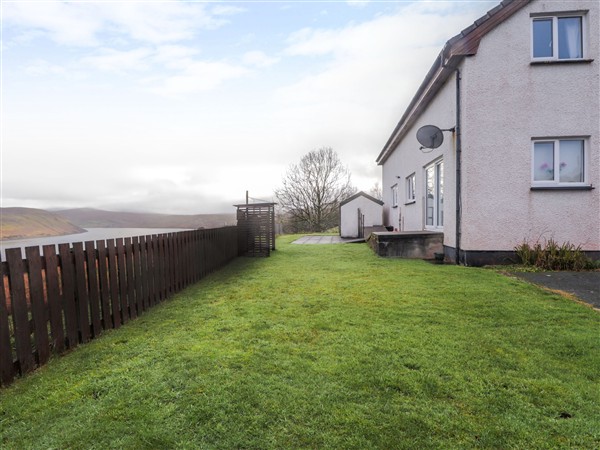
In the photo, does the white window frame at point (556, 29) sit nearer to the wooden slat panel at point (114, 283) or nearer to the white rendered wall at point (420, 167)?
the white rendered wall at point (420, 167)

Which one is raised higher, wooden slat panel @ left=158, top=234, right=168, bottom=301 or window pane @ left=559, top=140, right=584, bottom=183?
window pane @ left=559, top=140, right=584, bottom=183

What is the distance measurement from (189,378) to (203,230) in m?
5.21

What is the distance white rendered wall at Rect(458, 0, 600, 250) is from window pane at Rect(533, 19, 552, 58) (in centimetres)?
27

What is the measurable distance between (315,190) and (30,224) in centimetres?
3024

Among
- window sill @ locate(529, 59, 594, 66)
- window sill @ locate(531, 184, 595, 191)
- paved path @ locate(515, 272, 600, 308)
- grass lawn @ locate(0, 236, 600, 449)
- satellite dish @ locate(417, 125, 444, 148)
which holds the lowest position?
paved path @ locate(515, 272, 600, 308)

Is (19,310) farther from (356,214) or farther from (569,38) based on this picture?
(356,214)

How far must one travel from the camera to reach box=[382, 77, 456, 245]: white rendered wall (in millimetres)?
7809

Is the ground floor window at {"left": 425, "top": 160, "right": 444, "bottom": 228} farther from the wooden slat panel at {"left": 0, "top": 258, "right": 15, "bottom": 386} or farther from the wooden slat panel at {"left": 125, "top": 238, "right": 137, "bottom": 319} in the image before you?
the wooden slat panel at {"left": 0, "top": 258, "right": 15, "bottom": 386}

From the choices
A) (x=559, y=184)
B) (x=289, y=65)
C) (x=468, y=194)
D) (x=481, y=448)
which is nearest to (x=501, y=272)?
(x=468, y=194)

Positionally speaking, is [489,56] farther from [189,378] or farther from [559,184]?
[189,378]

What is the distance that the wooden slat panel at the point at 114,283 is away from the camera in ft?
12.4

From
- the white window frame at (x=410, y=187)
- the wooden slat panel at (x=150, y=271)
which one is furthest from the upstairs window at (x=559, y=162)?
the wooden slat panel at (x=150, y=271)

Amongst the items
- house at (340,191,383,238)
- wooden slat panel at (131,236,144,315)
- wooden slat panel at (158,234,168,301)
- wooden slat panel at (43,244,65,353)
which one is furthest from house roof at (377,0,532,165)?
house at (340,191,383,238)

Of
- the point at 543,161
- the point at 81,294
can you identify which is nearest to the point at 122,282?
the point at 81,294
